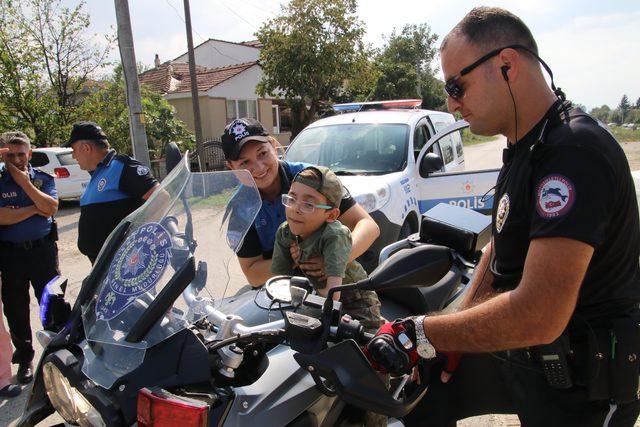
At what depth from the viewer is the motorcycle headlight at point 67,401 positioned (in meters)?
1.28

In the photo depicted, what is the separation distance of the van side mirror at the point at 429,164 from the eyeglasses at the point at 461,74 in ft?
11.9

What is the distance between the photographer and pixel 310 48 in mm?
18500

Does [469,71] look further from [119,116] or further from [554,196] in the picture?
[119,116]

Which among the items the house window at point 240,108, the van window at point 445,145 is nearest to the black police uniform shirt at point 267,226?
the van window at point 445,145

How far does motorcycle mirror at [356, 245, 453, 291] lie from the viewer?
1.29 m

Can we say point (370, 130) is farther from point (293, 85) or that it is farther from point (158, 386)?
point (293, 85)

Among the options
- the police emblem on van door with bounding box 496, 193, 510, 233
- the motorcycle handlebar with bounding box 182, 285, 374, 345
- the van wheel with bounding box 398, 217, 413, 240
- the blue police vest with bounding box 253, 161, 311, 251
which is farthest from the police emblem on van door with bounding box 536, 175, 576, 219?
the van wheel with bounding box 398, 217, 413, 240

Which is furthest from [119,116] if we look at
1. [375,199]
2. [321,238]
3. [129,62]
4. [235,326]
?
[235,326]

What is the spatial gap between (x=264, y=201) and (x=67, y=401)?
63.4 inches

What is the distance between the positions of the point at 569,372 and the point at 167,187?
1.46 m

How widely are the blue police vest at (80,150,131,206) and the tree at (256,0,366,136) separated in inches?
621

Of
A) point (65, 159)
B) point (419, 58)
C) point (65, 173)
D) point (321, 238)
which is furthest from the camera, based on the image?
point (419, 58)

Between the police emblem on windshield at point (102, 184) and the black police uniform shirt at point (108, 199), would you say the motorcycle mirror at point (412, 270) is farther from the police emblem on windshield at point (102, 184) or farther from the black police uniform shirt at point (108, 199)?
the police emblem on windshield at point (102, 184)

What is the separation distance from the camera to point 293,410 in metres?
1.44
